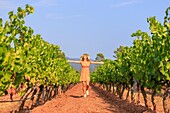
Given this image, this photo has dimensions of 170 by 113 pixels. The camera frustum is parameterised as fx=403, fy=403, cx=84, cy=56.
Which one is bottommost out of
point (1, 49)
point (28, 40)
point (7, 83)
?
Answer: point (7, 83)

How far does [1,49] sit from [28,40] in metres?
6.08

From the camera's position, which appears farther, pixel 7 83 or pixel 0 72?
pixel 7 83

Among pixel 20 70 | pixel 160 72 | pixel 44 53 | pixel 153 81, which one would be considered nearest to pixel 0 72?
pixel 20 70

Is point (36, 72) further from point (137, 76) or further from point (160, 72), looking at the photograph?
point (160, 72)

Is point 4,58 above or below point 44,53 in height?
below

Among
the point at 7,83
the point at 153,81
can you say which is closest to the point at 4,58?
the point at 7,83

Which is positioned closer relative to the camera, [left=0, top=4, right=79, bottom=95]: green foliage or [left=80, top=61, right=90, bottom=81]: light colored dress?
[left=0, top=4, right=79, bottom=95]: green foliage

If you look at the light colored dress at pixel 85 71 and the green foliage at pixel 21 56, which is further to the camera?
the light colored dress at pixel 85 71

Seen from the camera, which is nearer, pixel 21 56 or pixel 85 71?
pixel 21 56

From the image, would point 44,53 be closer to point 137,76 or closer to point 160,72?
point 137,76

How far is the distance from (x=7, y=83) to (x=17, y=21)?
4.27 m

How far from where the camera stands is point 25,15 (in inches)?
525

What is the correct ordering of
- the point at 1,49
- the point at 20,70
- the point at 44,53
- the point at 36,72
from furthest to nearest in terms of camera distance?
the point at 44,53, the point at 36,72, the point at 20,70, the point at 1,49

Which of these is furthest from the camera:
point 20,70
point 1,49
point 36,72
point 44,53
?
point 44,53
